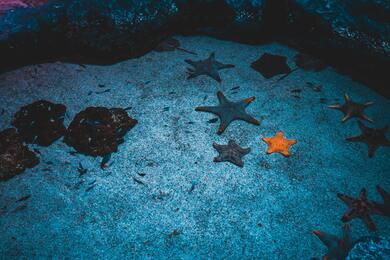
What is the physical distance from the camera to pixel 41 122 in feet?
16.1

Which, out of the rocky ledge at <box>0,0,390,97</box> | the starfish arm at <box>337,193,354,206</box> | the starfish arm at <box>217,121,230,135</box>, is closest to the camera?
the starfish arm at <box>337,193,354,206</box>

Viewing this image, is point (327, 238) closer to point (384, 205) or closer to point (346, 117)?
point (384, 205)

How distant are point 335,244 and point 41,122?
203 inches

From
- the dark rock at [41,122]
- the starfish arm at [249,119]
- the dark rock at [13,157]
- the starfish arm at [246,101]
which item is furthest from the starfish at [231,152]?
the dark rock at [13,157]

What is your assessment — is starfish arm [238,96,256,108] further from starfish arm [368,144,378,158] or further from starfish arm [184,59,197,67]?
starfish arm [368,144,378,158]

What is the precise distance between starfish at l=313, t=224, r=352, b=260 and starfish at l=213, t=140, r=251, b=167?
1.55 m

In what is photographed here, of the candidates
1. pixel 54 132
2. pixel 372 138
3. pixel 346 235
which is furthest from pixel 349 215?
pixel 54 132

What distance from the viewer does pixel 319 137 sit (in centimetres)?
493

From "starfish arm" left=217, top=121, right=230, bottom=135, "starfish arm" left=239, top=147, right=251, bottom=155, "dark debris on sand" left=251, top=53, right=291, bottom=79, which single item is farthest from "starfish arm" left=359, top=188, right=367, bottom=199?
"dark debris on sand" left=251, top=53, right=291, bottom=79

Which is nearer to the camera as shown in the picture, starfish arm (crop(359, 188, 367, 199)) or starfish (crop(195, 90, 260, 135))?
starfish arm (crop(359, 188, 367, 199))

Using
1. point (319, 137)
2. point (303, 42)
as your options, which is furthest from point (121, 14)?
point (319, 137)

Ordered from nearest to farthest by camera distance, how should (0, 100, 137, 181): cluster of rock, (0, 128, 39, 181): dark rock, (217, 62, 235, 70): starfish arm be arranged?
(0, 128, 39, 181): dark rock < (0, 100, 137, 181): cluster of rock < (217, 62, 235, 70): starfish arm

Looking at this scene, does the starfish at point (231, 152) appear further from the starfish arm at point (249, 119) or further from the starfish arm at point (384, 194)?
the starfish arm at point (384, 194)

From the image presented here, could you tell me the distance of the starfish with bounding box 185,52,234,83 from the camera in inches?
234
